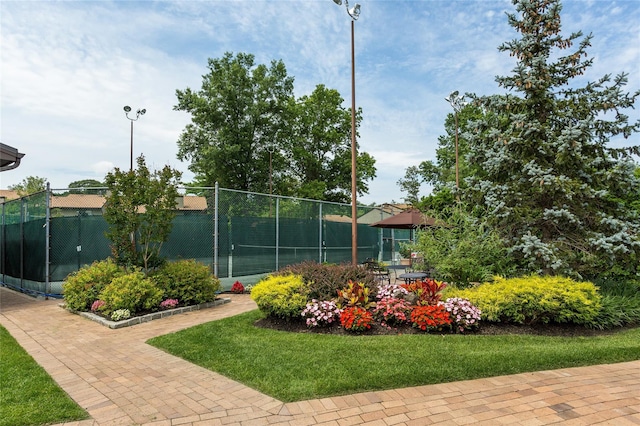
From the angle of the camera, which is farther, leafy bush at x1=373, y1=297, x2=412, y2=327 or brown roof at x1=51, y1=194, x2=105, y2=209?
brown roof at x1=51, y1=194, x2=105, y2=209

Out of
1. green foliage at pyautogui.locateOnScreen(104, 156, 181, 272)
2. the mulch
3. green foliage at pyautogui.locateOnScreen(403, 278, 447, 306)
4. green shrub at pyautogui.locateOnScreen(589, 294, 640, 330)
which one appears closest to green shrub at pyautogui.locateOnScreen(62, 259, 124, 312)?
green foliage at pyautogui.locateOnScreen(104, 156, 181, 272)

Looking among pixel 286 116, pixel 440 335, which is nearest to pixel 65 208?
pixel 440 335

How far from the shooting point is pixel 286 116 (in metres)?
26.6

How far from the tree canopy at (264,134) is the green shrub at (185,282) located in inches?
669

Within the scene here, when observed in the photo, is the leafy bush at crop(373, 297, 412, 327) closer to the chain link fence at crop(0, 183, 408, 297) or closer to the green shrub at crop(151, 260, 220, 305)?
the green shrub at crop(151, 260, 220, 305)

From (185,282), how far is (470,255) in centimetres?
541

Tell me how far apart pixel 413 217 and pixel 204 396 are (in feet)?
26.9

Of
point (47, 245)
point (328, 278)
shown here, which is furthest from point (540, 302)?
point (47, 245)

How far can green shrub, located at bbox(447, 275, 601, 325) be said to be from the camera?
518cm

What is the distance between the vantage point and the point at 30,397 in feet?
10.5

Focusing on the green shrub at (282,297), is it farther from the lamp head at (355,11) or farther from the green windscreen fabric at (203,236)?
the lamp head at (355,11)

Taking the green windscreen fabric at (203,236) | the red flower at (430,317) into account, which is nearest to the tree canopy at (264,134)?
the green windscreen fabric at (203,236)

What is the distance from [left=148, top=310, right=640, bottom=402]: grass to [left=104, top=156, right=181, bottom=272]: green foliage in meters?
2.60

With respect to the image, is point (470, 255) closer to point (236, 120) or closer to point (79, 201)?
point (79, 201)
